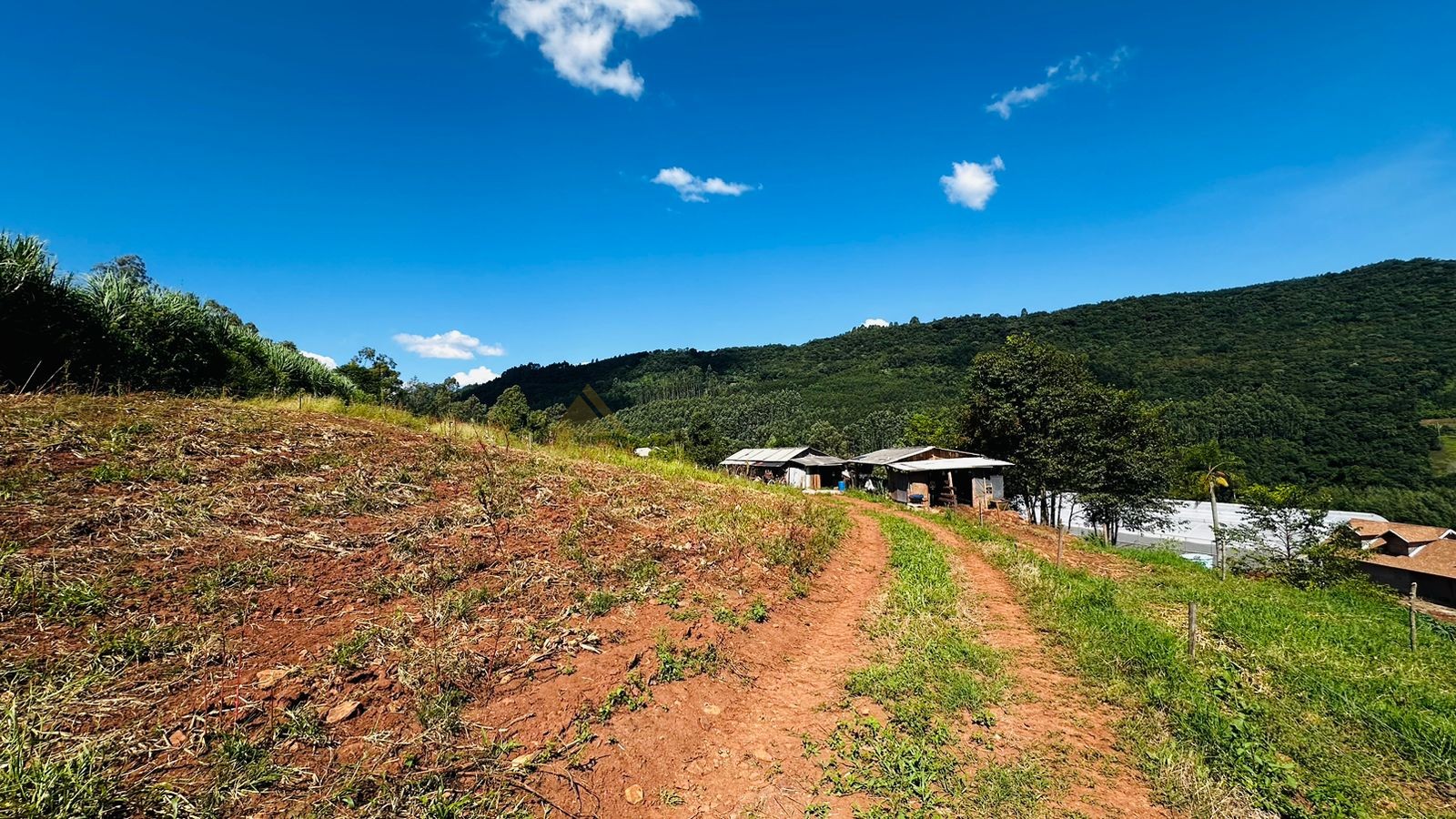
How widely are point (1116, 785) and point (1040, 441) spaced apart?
77.7 feet

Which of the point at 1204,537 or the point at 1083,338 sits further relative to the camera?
the point at 1083,338

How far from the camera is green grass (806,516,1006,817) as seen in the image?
10.9ft

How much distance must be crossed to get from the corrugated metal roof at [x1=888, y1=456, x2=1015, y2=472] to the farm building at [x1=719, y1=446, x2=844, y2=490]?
9742 mm

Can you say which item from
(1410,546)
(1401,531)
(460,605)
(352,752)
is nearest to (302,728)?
(352,752)

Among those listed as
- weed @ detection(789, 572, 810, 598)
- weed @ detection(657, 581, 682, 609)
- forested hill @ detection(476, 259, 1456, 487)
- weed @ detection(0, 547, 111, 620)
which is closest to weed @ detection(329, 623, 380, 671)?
weed @ detection(0, 547, 111, 620)

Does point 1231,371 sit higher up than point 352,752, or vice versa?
point 1231,371

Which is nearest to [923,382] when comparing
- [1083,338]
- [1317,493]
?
[1083,338]

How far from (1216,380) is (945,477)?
59032 mm

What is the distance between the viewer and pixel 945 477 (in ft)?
85.9

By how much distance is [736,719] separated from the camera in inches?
159

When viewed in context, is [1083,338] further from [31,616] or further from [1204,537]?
[31,616]

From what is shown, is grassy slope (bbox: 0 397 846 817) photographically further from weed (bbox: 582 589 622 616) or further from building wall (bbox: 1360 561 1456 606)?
building wall (bbox: 1360 561 1456 606)

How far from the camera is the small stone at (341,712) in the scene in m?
2.99

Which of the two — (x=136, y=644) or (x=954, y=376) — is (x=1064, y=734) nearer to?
(x=136, y=644)
